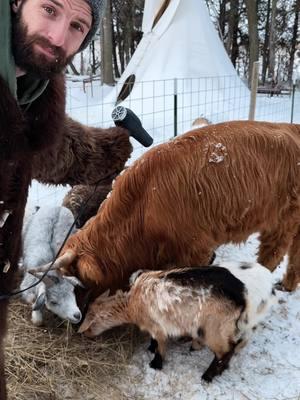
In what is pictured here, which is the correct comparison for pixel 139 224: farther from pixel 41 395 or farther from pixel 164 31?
pixel 164 31

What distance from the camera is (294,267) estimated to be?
4238mm

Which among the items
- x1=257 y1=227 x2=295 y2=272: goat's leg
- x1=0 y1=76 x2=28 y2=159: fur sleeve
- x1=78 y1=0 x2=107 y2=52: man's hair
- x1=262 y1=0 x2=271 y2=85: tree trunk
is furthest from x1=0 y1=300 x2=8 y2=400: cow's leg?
x1=262 y1=0 x2=271 y2=85: tree trunk

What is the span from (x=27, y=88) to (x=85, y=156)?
3.63ft

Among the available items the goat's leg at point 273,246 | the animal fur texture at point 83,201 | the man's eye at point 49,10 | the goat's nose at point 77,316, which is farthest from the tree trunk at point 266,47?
the man's eye at point 49,10

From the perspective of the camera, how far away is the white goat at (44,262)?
11.4ft

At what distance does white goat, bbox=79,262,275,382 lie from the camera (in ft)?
10.1

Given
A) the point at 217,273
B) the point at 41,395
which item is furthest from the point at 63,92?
the point at 41,395

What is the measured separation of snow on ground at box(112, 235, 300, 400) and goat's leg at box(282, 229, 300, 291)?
1.68 ft

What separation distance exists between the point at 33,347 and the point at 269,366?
1.78m

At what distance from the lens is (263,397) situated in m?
3.06

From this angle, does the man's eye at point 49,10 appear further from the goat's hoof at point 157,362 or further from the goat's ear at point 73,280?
the goat's hoof at point 157,362

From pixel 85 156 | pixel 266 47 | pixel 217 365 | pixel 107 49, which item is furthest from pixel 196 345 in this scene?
pixel 266 47

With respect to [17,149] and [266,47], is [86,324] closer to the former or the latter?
[17,149]

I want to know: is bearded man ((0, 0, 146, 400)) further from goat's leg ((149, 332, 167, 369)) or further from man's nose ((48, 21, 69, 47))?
goat's leg ((149, 332, 167, 369))
